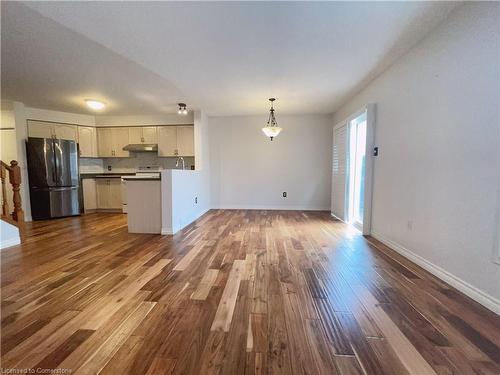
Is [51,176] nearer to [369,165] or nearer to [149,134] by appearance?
[149,134]

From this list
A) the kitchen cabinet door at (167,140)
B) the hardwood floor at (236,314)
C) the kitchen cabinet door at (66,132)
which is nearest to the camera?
the hardwood floor at (236,314)

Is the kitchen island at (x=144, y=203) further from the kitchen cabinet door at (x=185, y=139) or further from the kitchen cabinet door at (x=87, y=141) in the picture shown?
the kitchen cabinet door at (x=87, y=141)

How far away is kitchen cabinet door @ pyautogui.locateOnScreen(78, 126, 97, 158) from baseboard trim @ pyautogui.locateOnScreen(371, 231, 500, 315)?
6.89 m

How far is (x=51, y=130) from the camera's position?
208 inches

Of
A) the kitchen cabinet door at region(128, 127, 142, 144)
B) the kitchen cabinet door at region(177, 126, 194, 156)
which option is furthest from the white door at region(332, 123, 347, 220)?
the kitchen cabinet door at region(128, 127, 142, 144)

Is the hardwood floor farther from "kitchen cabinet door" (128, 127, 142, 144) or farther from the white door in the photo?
"kitchen cabinet door" (128, 127, 142, 144)

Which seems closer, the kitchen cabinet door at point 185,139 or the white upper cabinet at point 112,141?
the kitchen cabinet door at point 185,139

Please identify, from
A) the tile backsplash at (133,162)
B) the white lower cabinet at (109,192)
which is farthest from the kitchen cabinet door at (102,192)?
the tile backsplash at (133,162)

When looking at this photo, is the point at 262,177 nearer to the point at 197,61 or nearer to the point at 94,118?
the point at 197,61

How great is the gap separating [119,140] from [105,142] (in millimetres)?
391

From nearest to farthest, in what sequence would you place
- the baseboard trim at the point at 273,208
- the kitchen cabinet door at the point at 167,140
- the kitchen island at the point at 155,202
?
the kitchen island at the point at 155,202 → the kitchen cabinet door at the point at 167,140 → the baseboard trim at the point at 273,208

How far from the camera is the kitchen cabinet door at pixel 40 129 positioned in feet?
16.4

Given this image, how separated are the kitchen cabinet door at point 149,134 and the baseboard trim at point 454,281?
5.59m

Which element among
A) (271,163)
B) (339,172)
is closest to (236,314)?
(339,172)
